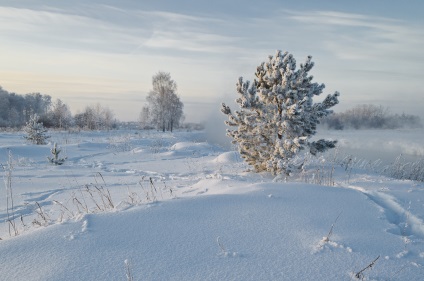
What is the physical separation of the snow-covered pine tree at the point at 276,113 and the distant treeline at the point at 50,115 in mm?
25290

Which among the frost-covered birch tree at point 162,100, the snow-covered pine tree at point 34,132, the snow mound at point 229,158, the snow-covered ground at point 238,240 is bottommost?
the snow mound at point 229,158

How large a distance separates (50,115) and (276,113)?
43115mm

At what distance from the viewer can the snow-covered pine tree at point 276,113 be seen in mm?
7336

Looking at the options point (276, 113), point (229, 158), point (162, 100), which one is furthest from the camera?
point (162, 100)

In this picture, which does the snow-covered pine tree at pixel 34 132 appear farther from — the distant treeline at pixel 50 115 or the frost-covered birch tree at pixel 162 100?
the frost-covered birch tree at pixel 162 100

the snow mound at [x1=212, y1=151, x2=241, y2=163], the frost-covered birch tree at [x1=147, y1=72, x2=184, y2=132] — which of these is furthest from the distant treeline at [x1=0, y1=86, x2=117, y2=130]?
the snow mound at [x1=212, y1=151, x2=241, y2=163]

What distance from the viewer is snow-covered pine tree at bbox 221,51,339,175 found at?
7336 millimetres

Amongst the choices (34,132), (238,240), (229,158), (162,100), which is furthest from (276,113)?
(162,100)

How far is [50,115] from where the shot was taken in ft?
141

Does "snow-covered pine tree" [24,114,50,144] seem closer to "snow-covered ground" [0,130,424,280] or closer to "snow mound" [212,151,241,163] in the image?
"snow mound" [212,151,241,163]

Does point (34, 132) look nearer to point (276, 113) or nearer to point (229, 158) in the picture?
point (229, 158)

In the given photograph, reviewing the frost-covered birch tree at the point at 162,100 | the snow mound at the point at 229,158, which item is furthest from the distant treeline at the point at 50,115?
the snow mound at the point at 229,158

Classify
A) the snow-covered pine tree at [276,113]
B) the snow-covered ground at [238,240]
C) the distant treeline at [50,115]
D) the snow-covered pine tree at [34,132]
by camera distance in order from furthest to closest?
the distant treeline at [50,115] < the snow-covered pine tree at [34,132] < the snow-covered pine tree at [276,113] < the snow-covered ground at [238,240]

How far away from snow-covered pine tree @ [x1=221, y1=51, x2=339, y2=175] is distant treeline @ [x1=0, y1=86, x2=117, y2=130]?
2529 cm
